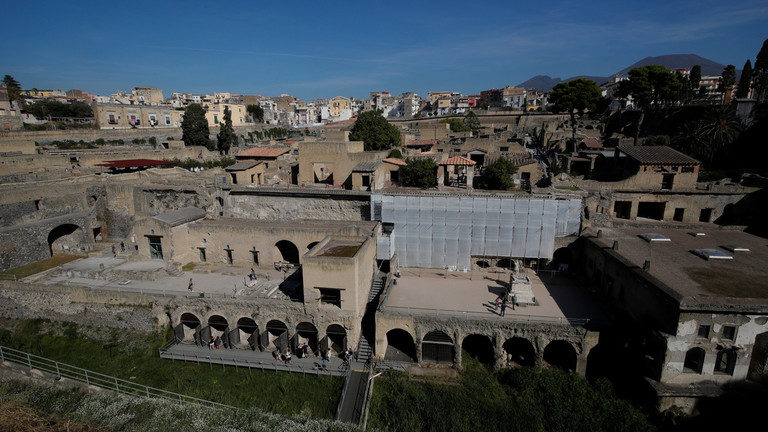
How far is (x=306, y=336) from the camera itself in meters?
19.2

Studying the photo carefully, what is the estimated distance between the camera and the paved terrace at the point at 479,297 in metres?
17.6

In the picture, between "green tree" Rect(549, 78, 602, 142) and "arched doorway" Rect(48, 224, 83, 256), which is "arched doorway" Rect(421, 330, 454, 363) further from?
"green tree" Rect(549, 78, 602, 142)

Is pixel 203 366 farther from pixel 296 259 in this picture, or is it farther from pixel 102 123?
pixel 102 123

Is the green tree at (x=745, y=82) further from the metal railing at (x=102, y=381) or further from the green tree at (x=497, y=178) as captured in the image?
the metal railing at (x=102, y=381)

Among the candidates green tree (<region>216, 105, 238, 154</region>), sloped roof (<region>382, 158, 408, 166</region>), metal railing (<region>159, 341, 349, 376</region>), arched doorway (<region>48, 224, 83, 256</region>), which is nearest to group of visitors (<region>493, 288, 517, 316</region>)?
metal railing (<region>159, 341, 349, 376</region>)

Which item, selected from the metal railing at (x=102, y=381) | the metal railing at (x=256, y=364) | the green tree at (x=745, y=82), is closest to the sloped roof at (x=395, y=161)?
the metal railing at (x=256, y=364)

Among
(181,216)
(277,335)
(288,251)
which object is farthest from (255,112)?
(277,335)

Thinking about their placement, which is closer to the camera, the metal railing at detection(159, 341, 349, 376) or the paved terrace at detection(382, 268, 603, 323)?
the metal railing at detection(159, 341, 349, 376)

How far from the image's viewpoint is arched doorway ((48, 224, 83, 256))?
89.6ft

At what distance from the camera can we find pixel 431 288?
68.4 feet

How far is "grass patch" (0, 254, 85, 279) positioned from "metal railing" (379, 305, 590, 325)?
2207 centimetres

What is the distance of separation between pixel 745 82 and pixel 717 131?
79.6 ft

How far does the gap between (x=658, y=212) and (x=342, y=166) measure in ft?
75.0

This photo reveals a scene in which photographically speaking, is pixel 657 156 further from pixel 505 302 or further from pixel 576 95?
pixel 576 95
